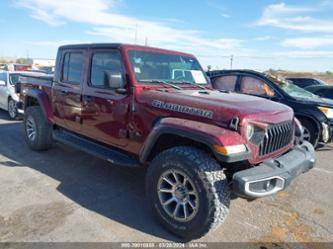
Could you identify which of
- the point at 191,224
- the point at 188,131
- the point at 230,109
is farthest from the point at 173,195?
the point at 230,109

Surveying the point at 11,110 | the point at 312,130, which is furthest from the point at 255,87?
the point at 11,110

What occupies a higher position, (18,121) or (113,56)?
(113,56)

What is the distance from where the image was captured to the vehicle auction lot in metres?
3.08

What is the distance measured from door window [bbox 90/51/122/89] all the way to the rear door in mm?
252

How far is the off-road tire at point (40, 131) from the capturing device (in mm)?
5555

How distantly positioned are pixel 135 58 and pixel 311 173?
3.52 metres

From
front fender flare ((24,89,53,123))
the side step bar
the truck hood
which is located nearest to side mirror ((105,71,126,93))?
the truck hood

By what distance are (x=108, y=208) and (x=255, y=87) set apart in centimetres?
465

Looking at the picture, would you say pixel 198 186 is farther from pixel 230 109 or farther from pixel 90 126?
pixel 90 126

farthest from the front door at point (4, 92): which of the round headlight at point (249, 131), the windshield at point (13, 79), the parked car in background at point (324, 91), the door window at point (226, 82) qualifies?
the parked car in background at point (324, 91)

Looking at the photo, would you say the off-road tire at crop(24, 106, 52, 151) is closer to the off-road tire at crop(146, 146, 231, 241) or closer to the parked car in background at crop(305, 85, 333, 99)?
the off-road tire at crop(146, 146, 231, 241)

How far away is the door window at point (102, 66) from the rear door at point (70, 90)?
0.25 meters

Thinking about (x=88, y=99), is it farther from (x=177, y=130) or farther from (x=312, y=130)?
(x=312, y=130)

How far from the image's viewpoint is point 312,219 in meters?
3.49
